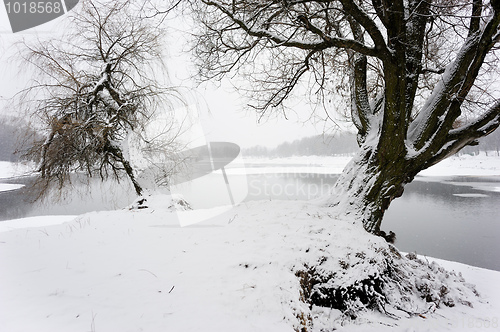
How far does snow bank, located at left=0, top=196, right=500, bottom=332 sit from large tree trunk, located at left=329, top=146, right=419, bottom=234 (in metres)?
0.37

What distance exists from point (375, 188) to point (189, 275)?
3.25m

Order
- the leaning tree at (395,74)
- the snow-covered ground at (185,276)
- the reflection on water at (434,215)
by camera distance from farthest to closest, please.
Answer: the reflection on water at (434,215), the leaning tree at (395,74), the snow-covered ground at (185,276)

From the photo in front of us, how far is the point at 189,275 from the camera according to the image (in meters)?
2.54

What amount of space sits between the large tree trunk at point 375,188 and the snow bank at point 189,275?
37cm

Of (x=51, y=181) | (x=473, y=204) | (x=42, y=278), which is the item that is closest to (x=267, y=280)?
(x=42, y=278)

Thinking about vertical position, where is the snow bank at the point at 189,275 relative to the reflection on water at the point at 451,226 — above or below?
above

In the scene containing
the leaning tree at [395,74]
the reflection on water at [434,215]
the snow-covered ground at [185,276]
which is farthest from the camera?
the reflection on water at [434,215]

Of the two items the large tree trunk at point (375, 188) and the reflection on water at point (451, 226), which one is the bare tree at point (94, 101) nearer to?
the large tree trunk at point (375, 188)

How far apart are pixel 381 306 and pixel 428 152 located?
8.30 feet

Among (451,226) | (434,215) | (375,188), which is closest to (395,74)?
(375,188)

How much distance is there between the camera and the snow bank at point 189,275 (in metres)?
1.92

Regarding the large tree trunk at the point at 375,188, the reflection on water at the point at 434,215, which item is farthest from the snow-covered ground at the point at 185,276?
the reflection on water at the point at 434,215

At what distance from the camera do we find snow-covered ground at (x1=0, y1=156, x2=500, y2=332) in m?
1.91

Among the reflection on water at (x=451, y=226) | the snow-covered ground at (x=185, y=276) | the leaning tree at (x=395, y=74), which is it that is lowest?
the reflection on water at (x=451, y=226)
